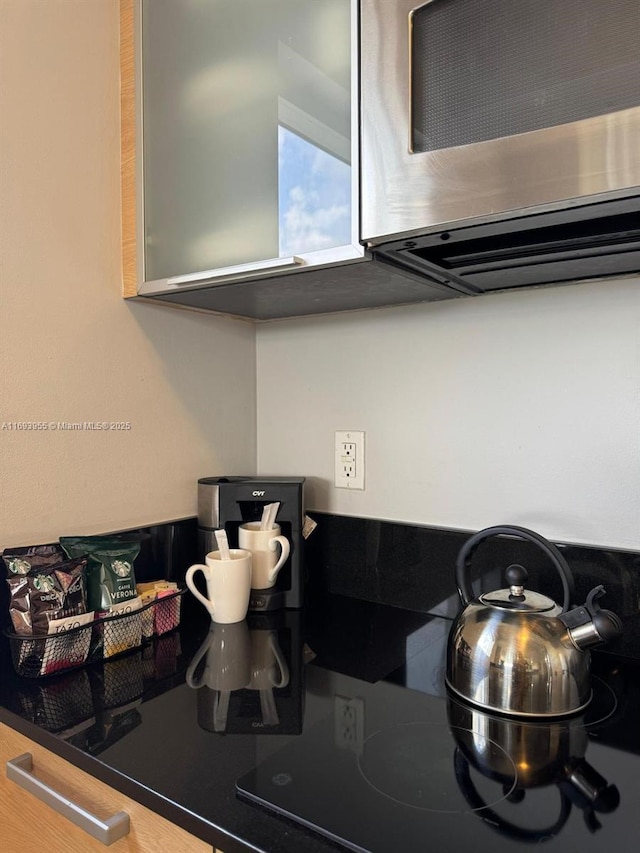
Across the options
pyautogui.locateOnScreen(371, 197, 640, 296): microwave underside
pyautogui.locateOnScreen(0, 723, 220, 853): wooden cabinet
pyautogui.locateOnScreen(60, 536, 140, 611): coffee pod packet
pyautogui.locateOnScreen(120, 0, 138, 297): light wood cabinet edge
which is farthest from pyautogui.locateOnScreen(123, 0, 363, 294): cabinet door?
pyautogui.locateOnScreen(0, 723, 220, 853): wooden cabinet

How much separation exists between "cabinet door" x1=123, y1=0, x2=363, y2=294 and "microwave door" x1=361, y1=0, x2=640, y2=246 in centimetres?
6

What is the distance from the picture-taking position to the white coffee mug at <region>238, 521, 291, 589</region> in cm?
121

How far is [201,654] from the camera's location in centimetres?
103

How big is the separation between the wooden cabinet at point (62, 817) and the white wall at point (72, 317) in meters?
0.35

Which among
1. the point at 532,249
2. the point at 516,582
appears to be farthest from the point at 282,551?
the point at 532,249

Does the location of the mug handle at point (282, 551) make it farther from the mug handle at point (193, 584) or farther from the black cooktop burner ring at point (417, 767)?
the black cooktop burner ring at point (417, 767)

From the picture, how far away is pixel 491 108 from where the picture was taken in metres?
0.74

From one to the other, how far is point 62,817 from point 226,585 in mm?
435

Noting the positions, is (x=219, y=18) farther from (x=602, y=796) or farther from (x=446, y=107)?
(x=602, y=796)

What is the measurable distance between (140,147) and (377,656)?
1.03 meters

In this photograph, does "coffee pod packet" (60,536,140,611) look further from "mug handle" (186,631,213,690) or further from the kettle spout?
the kettle spout

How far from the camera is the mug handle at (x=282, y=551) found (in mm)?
→ 1189

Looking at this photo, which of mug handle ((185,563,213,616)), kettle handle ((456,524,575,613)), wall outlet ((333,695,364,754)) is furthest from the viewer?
mug handle ((185,563,213,616))

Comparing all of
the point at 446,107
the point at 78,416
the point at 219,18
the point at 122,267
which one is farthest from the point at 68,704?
the point at 219,18
